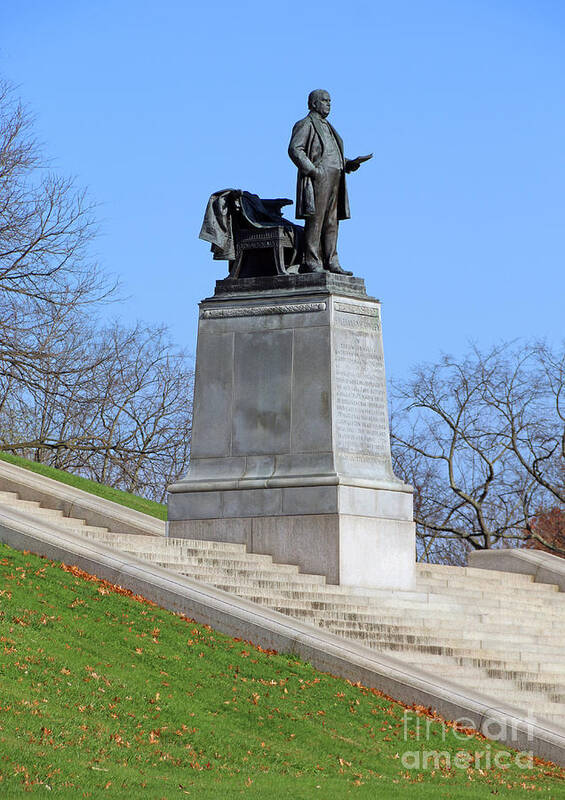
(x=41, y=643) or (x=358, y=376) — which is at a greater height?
(x=358, y=376)

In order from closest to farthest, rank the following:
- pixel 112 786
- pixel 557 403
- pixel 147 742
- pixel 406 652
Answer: pixel 112 786
pixel 147 742
pixel 406 652
pixel 557 403

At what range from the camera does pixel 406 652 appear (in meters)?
15.0

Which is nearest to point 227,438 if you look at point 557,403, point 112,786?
point 112,786

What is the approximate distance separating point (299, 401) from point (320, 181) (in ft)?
11.5

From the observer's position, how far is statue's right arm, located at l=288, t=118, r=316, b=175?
19859 millimetres

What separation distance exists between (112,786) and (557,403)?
27645 mm

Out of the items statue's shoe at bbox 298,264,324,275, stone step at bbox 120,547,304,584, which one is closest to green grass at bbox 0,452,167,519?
statue's shoe at bbox 298,264,324,275

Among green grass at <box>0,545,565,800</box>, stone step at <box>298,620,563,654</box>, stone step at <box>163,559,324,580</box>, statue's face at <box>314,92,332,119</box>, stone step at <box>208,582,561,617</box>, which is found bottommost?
green grass at <box>0,545,565,800</box>

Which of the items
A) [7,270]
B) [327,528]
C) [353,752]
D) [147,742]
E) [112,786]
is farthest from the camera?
[7,270]

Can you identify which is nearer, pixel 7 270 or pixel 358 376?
pixel 358 376

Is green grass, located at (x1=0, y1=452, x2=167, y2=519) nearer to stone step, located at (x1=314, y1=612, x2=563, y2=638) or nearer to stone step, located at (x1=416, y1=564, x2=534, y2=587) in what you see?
stone step, located at (x1=416, y1=564, x2=534, y2=587)

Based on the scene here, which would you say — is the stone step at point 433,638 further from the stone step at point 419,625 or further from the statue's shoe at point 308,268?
the statue's shoe at point 308,268

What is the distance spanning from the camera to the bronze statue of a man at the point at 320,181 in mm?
19875

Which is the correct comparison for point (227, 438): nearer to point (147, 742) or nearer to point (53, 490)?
point (53, 490)
